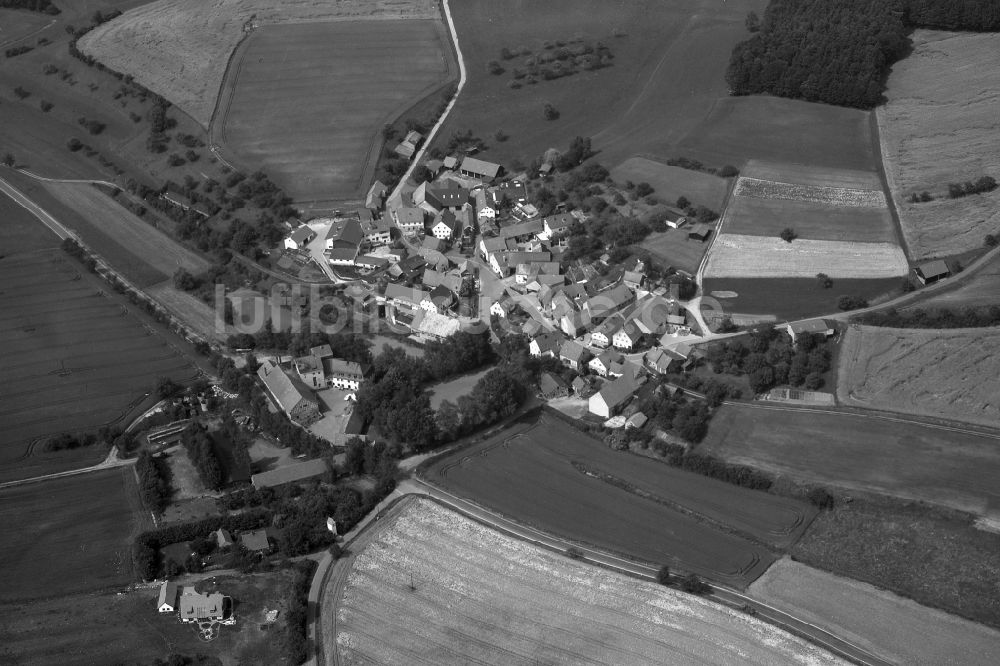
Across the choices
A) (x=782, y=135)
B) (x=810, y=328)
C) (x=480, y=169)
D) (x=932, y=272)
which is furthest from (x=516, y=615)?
(x=782, y=135)

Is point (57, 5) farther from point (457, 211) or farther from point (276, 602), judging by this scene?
point (276, 602)

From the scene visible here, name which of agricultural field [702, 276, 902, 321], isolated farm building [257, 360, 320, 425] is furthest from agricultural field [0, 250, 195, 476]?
agricultural field [702, 276, 902, 321]

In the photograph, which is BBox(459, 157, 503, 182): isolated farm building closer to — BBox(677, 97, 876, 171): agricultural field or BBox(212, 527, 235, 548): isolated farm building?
BBox(677, 97, 876, 171): agricultural field

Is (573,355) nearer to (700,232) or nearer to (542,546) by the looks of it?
(542,546)

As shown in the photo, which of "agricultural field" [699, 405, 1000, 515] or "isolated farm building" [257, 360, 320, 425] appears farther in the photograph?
"isolated farm building" [257, 360, 320, 425]

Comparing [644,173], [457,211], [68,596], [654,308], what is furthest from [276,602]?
[644,173]

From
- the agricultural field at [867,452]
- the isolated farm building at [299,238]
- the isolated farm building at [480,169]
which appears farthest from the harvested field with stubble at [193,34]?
the agricultural field at [867,452]
